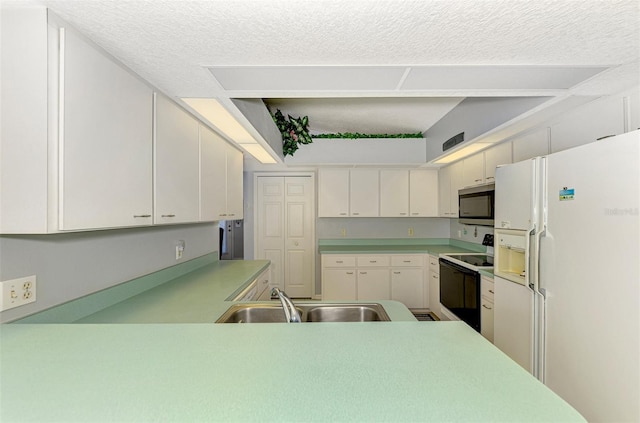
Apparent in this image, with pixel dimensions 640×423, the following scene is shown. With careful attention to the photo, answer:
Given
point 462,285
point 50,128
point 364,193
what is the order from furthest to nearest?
1. point 364,193
2. point 462,285
3. point 50,128

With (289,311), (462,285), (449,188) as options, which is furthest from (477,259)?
(289,311)

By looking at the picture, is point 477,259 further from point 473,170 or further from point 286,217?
point 286,217

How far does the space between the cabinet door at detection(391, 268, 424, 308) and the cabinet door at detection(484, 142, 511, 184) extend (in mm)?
1673

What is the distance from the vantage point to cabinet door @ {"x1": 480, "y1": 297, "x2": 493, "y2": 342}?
242 cm

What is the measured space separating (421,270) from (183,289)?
3.23 m

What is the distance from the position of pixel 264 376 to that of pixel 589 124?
2460mm

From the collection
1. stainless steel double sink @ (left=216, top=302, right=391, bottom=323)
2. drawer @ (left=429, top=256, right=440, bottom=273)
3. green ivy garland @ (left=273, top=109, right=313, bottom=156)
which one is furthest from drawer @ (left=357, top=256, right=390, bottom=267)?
stainless steel double sink @ (left=216, top=302, right=391, bottom=323)

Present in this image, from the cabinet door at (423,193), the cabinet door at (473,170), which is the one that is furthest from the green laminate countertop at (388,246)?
the cabinet door at (473,170)

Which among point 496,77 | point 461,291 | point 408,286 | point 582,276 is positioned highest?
point 496,77

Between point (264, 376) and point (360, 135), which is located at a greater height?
point (360, 135)

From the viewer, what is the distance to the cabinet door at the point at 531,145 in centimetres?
217

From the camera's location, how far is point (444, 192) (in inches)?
158

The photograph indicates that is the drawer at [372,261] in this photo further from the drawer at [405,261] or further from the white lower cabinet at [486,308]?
the white lower cabinet at [486,308]

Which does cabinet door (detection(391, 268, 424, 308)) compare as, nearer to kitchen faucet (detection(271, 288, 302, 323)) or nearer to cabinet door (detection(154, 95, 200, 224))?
kitchen faucet (detection(271, 288, 302, 323))
